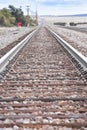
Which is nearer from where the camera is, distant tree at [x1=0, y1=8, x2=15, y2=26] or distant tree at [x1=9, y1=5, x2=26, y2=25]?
distant tree at [x1=0, y1=8, x2=15, y2=26]

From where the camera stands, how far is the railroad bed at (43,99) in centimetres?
453

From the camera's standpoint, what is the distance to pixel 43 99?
5.70m

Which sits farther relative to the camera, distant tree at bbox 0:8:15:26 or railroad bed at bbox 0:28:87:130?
distant tree at bbox 0:8:15:26

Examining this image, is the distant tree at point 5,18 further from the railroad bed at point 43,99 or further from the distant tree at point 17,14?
the railroad bed at point 43,99

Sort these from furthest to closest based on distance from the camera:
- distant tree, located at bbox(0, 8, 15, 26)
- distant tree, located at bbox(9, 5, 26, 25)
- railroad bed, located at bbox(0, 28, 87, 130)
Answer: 1. distant tree, located at bbox(9, 5, 26, 25)
2. distant tree, located at bbox(0, 8, 15, 26)
3. railroad bed, located at bbox(0, 28, 87, 130)

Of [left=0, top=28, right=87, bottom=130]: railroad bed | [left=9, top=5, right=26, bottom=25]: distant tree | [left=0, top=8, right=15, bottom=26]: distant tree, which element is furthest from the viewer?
[left=9, top=5, right=26, bottom=25]: distant tree

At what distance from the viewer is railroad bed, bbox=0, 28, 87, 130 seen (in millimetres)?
4532

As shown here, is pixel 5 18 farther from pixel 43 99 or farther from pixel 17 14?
pixel 43 99

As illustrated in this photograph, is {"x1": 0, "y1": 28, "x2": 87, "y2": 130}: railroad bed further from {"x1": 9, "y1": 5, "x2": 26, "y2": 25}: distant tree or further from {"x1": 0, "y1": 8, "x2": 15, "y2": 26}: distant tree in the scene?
{"x1": 9, "y1": 5, "x2": 26, "y2": 25}: distant tree

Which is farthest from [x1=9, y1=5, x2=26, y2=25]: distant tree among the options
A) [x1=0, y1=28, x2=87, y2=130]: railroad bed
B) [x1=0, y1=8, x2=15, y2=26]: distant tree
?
[x1=0, y1=28, x2=87, y2=130]: railroad bed

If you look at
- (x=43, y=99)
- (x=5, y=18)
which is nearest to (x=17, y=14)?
(x=5, y=18)

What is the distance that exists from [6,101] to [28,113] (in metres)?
0.78

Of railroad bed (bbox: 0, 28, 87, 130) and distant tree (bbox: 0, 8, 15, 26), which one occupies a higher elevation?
railroad bed (bbox: 0, 28, 87, 130)

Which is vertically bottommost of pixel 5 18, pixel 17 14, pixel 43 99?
pixel 17 14
